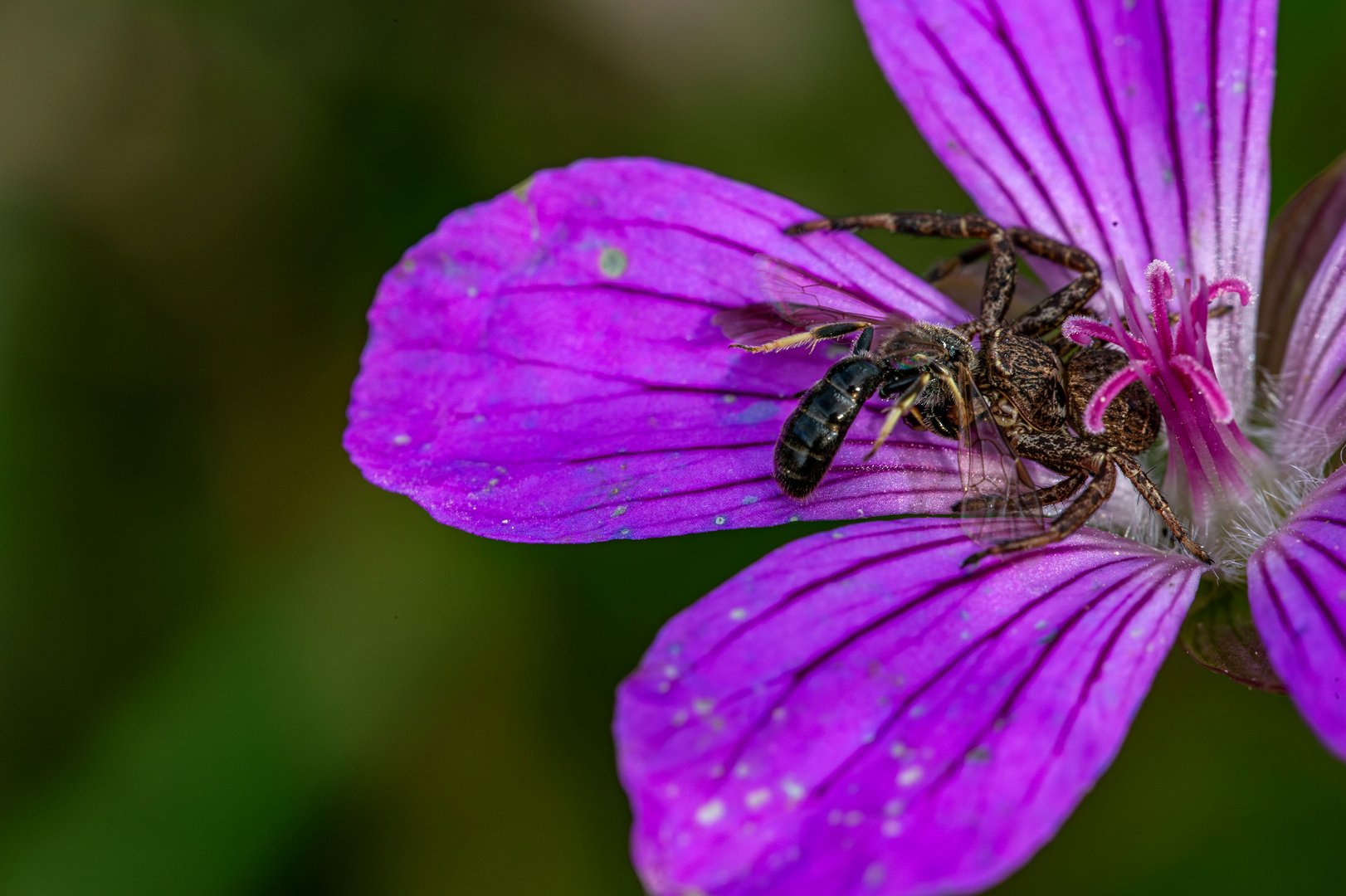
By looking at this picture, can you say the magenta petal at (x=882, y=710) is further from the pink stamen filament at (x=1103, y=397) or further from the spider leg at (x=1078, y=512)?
the pink stamen filament at (x=1103, y=397)

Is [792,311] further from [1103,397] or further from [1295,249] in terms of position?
[1295,249]

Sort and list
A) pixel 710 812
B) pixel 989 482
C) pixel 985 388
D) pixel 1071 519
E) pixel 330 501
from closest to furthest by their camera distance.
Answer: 1. pixel 710 812
2. pixel 1071 519
3. pixel 989 482
4. pixel 985 388
5. pixel 330 501

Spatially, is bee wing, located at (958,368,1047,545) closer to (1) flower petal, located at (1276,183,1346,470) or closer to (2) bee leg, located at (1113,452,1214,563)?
(2) bee leg, located at (1113,452,1214,563)

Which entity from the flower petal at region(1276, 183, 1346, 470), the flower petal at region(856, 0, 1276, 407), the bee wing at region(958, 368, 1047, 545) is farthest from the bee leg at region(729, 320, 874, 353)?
the flower petal at region(1276, 183, 1346, 470)

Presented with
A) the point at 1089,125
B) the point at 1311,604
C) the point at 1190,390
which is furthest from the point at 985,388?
the point at 1089,125

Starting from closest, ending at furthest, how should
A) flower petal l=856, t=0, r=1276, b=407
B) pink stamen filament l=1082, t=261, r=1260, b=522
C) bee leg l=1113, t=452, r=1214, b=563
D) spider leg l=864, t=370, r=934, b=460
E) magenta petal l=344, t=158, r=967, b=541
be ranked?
spider leg l=864, t=370, r=934, b=460
bee leg l=1113, t=452, r=1214, b=563
magenta petal l=344, t=158, r=967, b=541
pink stamen filament l=1082, t=261, r=1260, b=522
flower petal l=856, t=0, r=1276, b=407

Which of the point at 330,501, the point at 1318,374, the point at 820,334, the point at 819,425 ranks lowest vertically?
the point at 1318,374

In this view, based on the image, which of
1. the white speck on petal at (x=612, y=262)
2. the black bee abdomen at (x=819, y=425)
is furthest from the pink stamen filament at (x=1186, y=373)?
the white speck on petal at (x=612, y=262)
